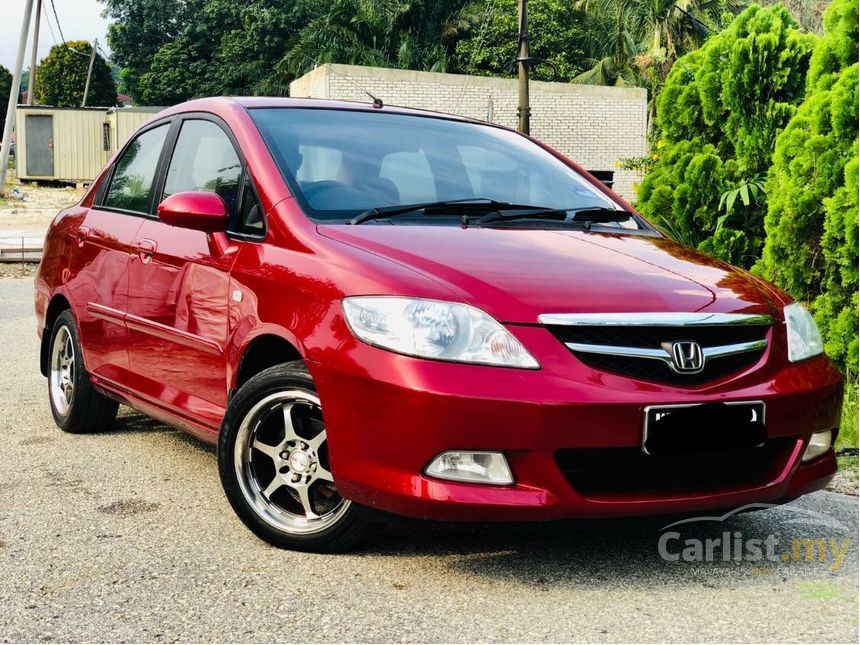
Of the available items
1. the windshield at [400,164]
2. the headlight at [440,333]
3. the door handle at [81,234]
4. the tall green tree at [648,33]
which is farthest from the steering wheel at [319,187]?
the tall green tree at [648,33]

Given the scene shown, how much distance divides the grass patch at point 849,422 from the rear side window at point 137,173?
3499 millimetres

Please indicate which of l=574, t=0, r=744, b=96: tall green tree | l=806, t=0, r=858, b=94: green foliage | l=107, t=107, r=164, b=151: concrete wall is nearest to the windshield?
l=806, t=0, r=858, b=94: green foliage

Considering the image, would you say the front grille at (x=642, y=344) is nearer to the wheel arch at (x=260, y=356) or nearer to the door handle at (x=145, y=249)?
the wheel arch at (x=260, y=356)

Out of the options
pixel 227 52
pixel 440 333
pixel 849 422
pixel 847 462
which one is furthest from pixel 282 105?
pixel 227 52

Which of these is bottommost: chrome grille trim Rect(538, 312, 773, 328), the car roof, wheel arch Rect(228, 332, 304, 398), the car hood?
wheel arch Rect(228, 332, 304, 398)

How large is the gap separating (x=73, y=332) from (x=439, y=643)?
3328 millimetres

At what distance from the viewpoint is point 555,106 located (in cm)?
3116

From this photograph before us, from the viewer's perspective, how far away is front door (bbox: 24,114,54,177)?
137 feet

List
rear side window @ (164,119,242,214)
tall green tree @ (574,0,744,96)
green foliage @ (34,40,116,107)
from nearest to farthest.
Result: rear side window @ (164,119,242,214) < tall green tree @ (574,0,744,96) < green foliage @ (34,40,116,107)

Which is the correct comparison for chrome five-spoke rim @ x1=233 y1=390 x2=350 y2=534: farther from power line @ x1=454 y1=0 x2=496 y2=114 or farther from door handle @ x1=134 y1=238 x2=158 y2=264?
power line @ x1=454 y1=0 x2=496 y2=114

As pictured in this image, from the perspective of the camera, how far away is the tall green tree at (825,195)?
6.89 metres

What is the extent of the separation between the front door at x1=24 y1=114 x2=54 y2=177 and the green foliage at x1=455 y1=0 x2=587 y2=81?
15.9 m

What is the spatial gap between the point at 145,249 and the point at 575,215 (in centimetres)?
182

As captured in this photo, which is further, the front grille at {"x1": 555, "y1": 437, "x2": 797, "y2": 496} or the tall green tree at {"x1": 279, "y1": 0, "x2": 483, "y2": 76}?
the tall green tree at {"x1": 279, "y1": 0, "x2": 483, "y2": 76}
